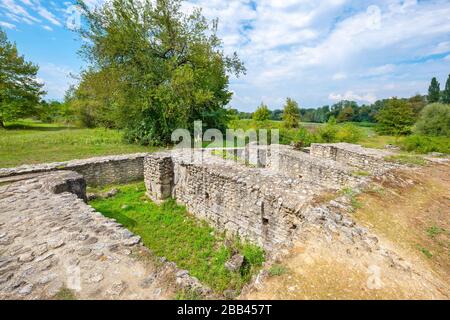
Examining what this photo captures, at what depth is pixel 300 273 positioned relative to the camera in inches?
93.2

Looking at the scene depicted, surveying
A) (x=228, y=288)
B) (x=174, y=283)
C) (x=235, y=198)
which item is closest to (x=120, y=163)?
(x=235, y=198)

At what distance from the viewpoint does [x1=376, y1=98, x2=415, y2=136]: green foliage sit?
2028 centimetres

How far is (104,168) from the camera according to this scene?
872 centimetres

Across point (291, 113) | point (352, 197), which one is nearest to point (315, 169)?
point (352, 197)

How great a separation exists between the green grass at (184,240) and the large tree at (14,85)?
22.6 meters

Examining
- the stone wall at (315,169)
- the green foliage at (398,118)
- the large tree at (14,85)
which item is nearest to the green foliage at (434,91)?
the green foliage at (398,118)

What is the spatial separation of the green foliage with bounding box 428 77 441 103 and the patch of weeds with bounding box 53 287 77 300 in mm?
59039

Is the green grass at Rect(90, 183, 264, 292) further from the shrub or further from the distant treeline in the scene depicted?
the distant treeline

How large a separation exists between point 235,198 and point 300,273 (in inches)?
120

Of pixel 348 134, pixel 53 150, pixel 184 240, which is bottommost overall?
→ pixel 184 240

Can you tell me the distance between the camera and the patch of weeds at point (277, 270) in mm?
2366

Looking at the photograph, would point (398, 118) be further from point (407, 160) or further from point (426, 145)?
point (407, 160)

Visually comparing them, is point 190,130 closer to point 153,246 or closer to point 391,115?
point 153,246

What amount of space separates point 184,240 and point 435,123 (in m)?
24.2
